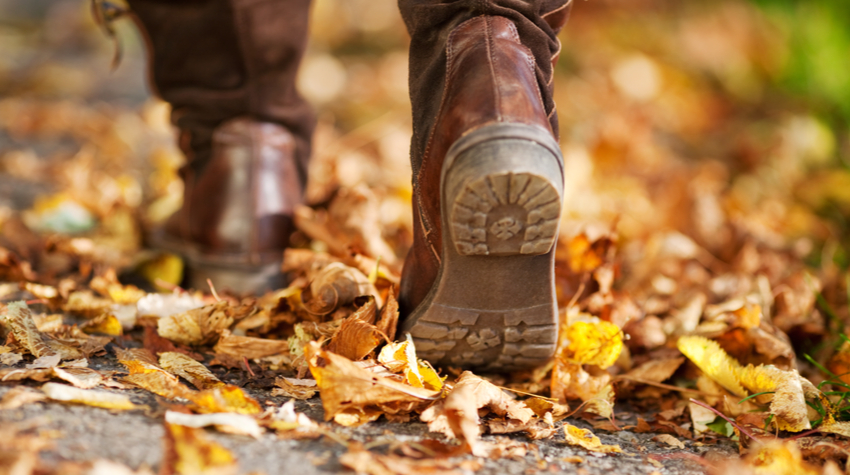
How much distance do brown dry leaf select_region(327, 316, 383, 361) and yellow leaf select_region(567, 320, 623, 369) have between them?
0.41 metres

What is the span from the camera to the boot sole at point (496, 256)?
0.89 meters

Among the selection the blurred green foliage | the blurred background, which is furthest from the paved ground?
the blurred green foliage

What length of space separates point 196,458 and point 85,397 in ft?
0.80

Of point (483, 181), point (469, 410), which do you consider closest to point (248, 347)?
point (469, 410)

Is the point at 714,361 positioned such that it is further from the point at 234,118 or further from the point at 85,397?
the point at 234,118

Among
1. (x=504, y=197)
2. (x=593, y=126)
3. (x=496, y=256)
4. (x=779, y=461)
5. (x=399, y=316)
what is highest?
(x=504, y=197)

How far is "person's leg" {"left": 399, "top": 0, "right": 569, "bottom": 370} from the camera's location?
0.90 m

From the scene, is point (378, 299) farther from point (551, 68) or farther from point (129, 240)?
point (129, 240)

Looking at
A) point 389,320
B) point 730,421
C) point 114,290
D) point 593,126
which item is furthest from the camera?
point 593,126

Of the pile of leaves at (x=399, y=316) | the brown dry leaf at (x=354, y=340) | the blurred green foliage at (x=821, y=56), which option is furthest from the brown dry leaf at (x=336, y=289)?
the blurred green foliage at (x=821, y=56)

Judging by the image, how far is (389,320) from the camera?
44.4 inches

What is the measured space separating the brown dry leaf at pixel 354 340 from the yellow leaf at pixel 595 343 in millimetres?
407

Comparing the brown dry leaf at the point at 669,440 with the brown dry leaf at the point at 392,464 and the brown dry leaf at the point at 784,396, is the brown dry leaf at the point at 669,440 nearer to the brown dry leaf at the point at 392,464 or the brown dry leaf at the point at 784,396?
the brown dry leaf at the point at 784,396

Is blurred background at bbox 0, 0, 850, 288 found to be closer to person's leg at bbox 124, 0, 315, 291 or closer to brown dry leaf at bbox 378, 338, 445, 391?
person's leg at bbox 124, 0, 315, 291
